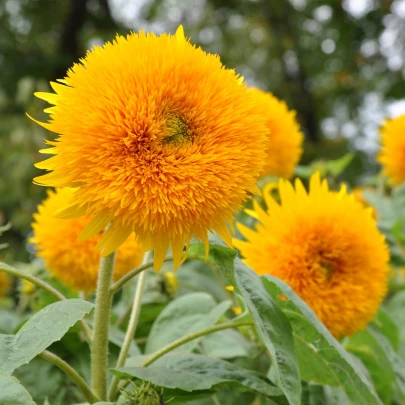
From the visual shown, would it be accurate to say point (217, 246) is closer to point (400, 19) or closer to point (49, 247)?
point (49, 247)

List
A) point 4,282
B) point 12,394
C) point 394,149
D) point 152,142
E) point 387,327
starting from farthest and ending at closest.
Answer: point 4,282 → point 394,149 → point 387,327 → point 152,142 → point 12,394

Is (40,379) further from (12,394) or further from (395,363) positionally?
(395,363)

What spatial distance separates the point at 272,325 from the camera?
800 millimetres

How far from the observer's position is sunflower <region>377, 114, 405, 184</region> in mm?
2010

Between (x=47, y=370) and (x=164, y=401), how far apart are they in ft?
1.12

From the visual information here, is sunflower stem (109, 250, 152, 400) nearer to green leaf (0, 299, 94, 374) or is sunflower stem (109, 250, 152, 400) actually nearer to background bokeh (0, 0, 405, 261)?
green leaf (0, 299, 94, 374)

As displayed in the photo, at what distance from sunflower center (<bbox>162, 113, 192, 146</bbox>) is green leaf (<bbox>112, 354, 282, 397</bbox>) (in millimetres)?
276

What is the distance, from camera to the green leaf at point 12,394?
57 cm

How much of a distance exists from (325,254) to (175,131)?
1.36ft

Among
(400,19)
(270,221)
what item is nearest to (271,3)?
(400,19)

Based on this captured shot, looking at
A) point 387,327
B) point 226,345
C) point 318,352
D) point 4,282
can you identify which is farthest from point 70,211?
point 4,282

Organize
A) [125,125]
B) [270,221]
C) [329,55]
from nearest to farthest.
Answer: [125,125] → [270,221] → [329,55]

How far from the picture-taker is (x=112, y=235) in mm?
734

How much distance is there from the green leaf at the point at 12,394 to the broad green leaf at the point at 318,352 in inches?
14.9
